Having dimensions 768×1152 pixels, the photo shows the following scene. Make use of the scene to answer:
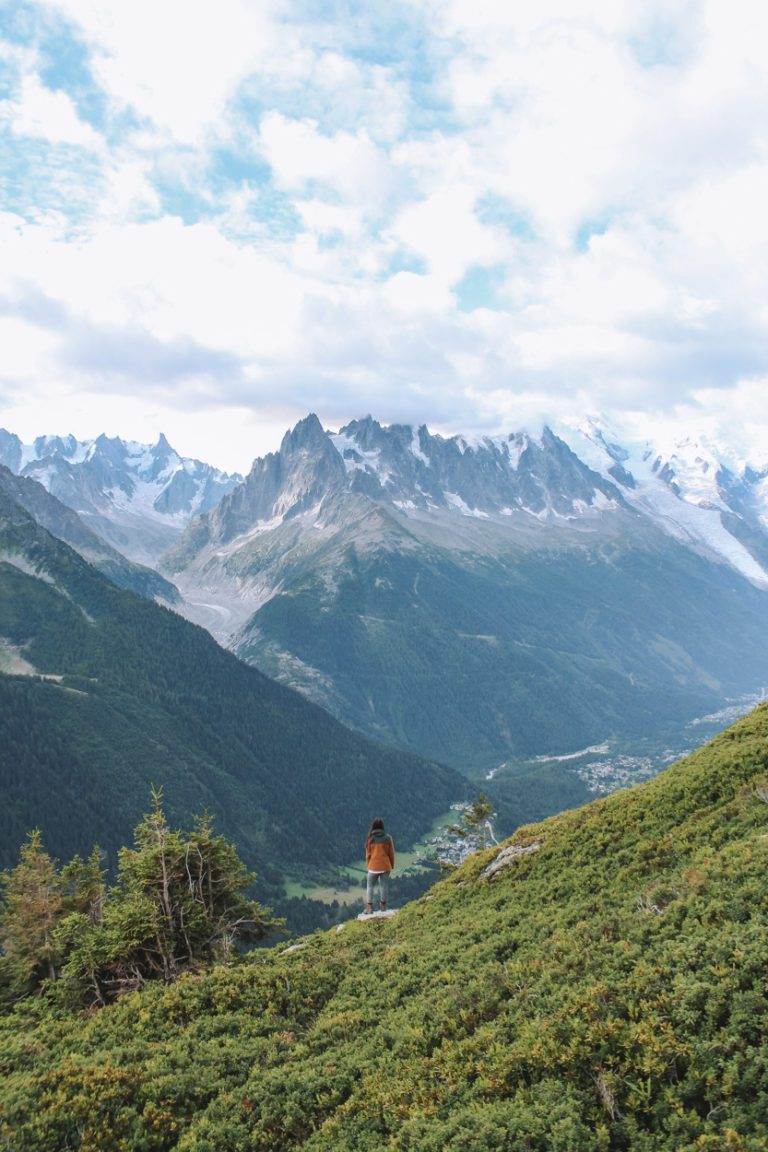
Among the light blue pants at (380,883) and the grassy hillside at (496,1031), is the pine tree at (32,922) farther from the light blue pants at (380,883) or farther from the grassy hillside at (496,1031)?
the light blue pants at (380,883)

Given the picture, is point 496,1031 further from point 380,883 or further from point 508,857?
point 380,883

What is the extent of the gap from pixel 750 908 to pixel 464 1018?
30.7 feet

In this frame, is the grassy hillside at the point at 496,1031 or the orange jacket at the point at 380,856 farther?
the orange jacket at the point at 380,856

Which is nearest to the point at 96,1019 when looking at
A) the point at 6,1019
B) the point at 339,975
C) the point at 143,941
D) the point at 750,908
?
the point at 143,941

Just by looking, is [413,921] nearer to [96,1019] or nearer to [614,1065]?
[96,1019]

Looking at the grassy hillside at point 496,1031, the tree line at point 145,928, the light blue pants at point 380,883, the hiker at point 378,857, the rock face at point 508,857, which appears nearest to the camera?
the grassy hillside at point 496,1031

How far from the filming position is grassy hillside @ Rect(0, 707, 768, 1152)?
15.9 meters

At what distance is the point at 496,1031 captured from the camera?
19938 mm

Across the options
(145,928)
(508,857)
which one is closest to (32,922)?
(145,928)

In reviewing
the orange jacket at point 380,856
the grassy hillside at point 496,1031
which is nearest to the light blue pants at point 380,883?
the orange jacket at point 380,856

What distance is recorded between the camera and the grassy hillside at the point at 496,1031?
15898mm

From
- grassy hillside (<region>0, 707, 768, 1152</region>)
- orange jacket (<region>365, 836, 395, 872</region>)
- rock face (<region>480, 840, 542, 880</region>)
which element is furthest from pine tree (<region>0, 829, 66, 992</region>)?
rock face (<region>480, 840, 542, 880</region>)

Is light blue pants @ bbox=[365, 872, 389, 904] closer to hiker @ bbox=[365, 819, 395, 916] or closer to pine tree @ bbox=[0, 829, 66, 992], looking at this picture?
hiker @ bbox=[365, 819, 395, 916]

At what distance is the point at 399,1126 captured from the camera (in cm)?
1803
